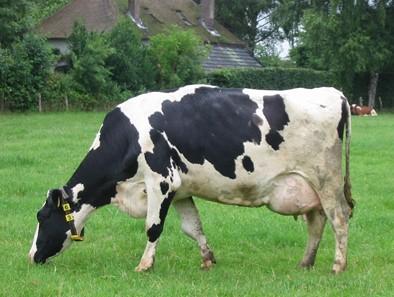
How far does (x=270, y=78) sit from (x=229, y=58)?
34.0 feet

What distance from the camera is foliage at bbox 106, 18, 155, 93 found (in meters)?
46.8

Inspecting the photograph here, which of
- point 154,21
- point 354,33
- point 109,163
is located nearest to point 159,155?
point 109,163

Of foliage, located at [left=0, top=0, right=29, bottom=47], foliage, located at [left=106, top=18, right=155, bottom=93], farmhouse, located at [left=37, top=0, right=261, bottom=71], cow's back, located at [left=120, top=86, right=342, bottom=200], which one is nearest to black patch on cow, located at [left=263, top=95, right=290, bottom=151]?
cow's back, located at [left=120, top=86, right=342, bottom=200]

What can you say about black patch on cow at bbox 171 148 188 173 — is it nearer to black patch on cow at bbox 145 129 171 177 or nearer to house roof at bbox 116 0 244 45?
black patch on cow at bbox 145 129 171 177

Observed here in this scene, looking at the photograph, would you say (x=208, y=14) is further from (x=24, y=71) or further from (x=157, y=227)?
(x=157, y=227)

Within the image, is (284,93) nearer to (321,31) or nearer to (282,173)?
(282,173)

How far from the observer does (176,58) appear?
48375 millimetres

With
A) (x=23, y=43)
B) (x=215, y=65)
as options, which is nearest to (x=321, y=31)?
(x=215, y=65)

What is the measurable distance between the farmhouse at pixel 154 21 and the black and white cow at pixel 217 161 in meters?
49.2

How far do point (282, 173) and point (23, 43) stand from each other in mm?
35794

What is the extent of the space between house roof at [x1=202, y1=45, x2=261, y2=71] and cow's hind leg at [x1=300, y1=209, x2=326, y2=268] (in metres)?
52.2

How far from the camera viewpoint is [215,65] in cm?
6225

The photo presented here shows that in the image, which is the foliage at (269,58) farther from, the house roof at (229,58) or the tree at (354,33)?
the tree at (354,33)

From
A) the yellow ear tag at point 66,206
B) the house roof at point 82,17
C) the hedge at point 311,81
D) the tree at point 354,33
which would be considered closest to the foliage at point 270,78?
the hedge at point 311,81
